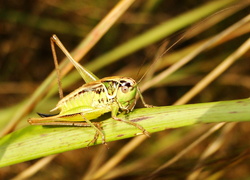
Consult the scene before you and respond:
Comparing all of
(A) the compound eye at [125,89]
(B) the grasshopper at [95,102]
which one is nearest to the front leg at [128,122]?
(B) the grasshopper at [95,102]

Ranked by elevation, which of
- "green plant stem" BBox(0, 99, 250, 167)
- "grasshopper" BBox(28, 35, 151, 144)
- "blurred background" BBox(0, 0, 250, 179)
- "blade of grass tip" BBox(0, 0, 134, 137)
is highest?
"blurred background" BBox(0, 0, 250, 179)

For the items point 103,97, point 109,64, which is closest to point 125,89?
point 103,97

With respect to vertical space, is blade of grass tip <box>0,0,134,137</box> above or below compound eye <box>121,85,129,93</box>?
above

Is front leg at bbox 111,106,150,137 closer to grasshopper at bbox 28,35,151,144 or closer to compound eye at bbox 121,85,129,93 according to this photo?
grasshopper at bbox 28,35,151,144

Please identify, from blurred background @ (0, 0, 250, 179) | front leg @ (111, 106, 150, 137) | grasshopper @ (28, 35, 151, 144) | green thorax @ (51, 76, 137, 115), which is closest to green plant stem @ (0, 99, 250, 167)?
front leg @ (111, 106, 150, 137)

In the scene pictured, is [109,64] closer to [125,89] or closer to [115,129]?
[125,89]

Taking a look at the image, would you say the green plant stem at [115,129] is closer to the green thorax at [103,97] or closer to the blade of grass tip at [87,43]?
the green thorax at [103,97]

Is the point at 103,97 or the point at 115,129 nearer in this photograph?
the point at 115,129

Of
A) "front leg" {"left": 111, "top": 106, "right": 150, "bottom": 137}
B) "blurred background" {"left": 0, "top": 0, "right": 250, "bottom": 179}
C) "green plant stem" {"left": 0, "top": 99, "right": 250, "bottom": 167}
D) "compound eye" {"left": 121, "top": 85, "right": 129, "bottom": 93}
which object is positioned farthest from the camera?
"blurred background" {"left": 0, "top": 0, "right": 250, "bottom": 179}
